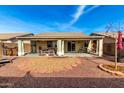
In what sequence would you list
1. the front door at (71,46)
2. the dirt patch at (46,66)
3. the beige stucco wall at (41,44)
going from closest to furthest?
the dirt patch at (46,66), the beige stucco wall at (41,44), the front door at (71,46)

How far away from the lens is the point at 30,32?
1384 inches

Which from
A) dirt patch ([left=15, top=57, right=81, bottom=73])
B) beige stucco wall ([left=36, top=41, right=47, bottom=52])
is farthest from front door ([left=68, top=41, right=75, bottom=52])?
dirt patch ([left=15, top=57, right=81, bottom=73])

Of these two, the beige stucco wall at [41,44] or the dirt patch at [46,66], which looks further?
the beige stucco wall at [41,44]

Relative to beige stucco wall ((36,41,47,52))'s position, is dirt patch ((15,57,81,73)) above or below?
below

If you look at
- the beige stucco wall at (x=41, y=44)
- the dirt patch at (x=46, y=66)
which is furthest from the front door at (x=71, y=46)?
the dirt patch at (x=46, y=66)

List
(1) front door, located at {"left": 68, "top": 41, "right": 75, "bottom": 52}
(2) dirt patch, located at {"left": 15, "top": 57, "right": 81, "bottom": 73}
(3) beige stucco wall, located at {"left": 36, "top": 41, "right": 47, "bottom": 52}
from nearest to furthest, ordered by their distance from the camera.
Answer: (2) dirt patch, located at {"left": 15, "top": 57, "right": 81, "bottom": 73} → (3) beige stucco wall, located at {"left": 36, "top": 41, "right": 47, "bottom": 52} → (1) front door, located at {"left": 68, "top": 41, "right": 75, "bottom": 52}

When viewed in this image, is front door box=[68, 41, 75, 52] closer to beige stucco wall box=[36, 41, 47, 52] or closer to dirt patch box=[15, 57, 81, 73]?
beige stucco wall box=[36, 41, 47, 52]

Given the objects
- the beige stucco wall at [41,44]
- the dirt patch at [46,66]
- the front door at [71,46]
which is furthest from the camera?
the front door at [71,46]

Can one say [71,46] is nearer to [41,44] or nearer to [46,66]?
[41,44]

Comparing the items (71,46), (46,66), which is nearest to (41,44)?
(71,46)

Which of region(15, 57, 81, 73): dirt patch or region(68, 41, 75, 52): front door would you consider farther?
region(68, 41, 75, 52): front door

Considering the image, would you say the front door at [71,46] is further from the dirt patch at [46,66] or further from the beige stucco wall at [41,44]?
the dirt patch at [46,66]
